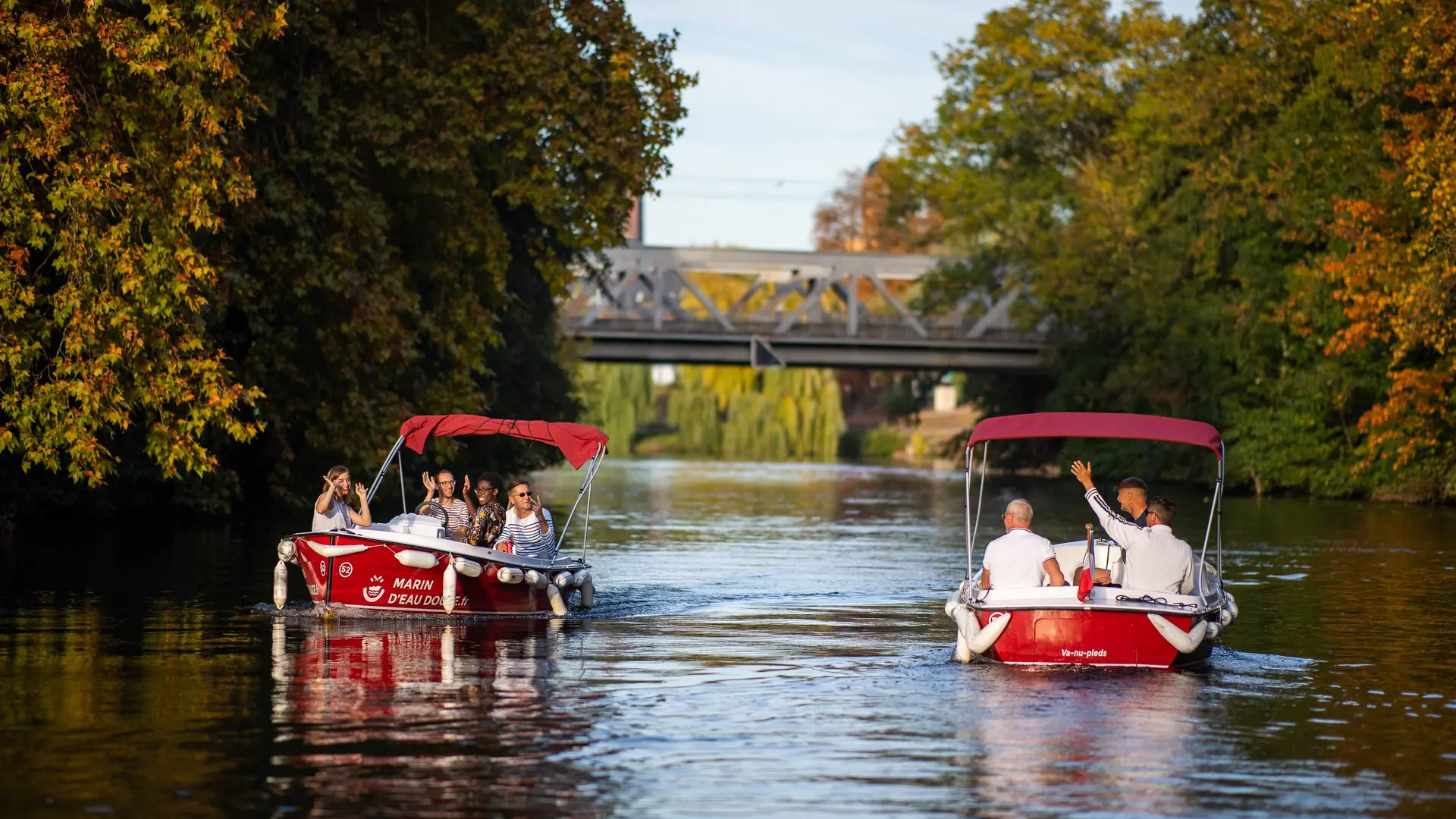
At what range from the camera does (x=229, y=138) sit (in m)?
30.7

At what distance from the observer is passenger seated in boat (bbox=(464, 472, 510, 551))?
21891 millimetres

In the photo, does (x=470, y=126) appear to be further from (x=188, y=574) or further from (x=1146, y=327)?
(x=1146, y=327)

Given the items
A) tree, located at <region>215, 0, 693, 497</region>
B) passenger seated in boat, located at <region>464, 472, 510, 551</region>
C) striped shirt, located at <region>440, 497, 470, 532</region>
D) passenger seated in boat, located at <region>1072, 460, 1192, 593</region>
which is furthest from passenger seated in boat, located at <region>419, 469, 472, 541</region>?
tree, located at <region>215, 0, 693, 497</region>

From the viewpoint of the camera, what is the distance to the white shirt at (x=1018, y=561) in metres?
17.0

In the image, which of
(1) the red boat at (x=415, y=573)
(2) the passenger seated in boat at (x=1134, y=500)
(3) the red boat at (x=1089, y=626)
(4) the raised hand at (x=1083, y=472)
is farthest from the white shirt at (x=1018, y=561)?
(1) the red boat at (x=415, y=573)

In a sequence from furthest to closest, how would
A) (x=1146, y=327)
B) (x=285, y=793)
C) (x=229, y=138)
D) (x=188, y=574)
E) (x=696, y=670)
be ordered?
(x=1146, y=327)
(x=229, y=138)
(x=188, y=574)
(x=696, y=670)
(x=285, y=793)

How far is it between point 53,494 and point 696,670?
19.9 meters

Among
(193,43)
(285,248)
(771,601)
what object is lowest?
(771,601)

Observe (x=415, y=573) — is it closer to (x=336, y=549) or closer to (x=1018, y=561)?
(x=336, y=549)

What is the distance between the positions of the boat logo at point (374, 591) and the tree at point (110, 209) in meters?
7.61

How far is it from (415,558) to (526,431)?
359 centimetres

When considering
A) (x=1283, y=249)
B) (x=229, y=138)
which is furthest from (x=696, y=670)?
(x=1283, y=249)

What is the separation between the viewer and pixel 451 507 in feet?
71.6

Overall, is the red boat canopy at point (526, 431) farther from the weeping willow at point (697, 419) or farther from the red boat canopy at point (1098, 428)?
the weeping willow at point (697, 419)
